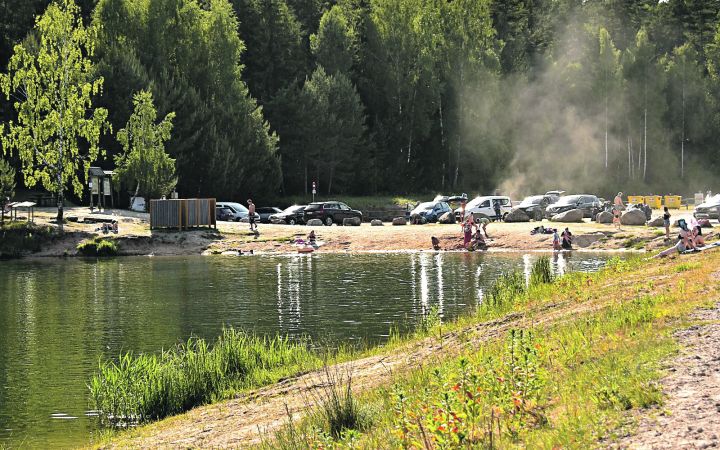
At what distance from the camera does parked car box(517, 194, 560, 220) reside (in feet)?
230

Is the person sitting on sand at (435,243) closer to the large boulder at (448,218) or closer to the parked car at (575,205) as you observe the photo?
the large boulder at (448,218)

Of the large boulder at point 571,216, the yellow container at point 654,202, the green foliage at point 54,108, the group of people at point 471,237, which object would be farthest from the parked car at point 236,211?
the yellow container at point 654,202

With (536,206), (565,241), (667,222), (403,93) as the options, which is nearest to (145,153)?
(536,206)

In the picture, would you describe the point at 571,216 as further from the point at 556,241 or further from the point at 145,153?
the point at 145,153

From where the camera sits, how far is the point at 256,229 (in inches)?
2559

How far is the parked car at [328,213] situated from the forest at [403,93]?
988cm

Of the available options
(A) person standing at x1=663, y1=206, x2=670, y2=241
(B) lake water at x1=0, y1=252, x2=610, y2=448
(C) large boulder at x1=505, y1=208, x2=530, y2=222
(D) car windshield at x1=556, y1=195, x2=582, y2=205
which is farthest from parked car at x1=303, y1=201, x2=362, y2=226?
(A) person standing at x1=663, y1=206, x2=670, y2=241

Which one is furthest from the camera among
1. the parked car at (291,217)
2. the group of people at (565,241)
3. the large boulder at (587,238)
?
the parked car at (291,217)

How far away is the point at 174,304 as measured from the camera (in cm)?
3409

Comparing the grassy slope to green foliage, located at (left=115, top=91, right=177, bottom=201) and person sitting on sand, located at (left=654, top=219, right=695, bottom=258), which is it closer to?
person sitting on sand, located at (left=654, top=219, right=695, bottom=258)

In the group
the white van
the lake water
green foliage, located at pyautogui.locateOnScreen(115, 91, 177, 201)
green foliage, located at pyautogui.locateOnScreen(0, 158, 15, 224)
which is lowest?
the lake water

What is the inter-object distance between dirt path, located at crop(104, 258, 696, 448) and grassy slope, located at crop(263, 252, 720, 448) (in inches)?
37.9

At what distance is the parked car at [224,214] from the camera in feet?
249

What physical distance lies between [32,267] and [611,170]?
79.7 meters
